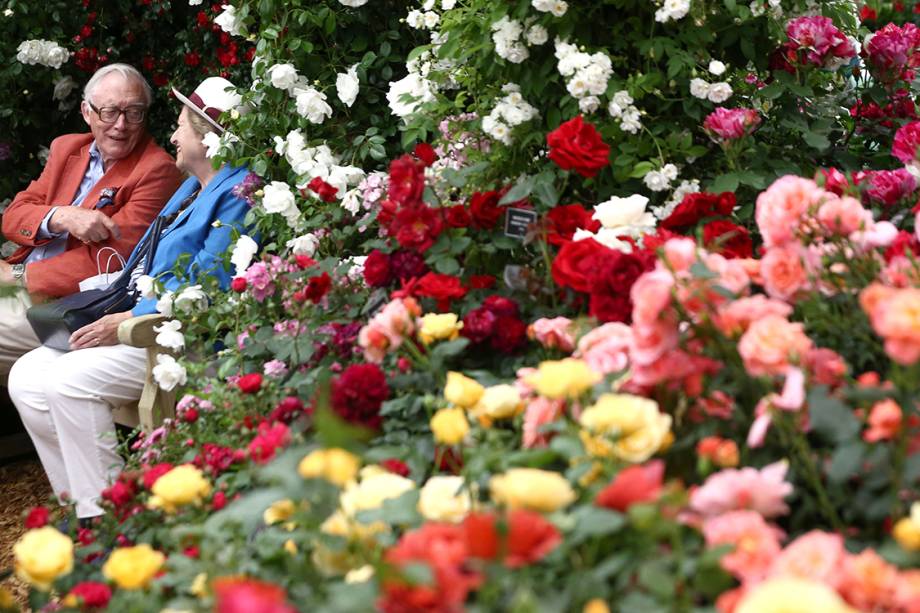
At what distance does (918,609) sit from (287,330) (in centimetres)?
143

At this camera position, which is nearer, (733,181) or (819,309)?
(819,309)

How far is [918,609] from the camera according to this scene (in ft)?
2.78

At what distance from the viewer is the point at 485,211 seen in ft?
6.04

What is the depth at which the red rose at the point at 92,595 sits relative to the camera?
1.20 metres

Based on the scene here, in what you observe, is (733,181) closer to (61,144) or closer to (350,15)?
(350,15)

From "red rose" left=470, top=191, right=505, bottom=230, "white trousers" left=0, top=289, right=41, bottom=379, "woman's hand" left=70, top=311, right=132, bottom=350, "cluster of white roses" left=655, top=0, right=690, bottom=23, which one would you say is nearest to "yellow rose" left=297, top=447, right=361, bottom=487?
"red rose" left=470, top=191, right=505, bottom=230

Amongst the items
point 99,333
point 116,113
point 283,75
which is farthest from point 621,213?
point 116,113

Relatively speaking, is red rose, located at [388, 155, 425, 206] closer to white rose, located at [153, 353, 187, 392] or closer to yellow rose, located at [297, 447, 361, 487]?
yellow rose, located at [297, 447, 361, 487]

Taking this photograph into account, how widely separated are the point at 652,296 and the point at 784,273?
289 mm

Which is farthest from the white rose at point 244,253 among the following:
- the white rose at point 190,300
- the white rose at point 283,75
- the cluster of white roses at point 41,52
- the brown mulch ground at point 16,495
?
the cluster of white roses at point 41,52

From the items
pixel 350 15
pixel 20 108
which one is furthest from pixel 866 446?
pixel 20 108

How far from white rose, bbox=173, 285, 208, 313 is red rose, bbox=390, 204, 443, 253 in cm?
91

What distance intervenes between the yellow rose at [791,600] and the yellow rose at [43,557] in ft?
2.63

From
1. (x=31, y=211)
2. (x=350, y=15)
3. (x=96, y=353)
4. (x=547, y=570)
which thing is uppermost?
(x=350, y=15)
